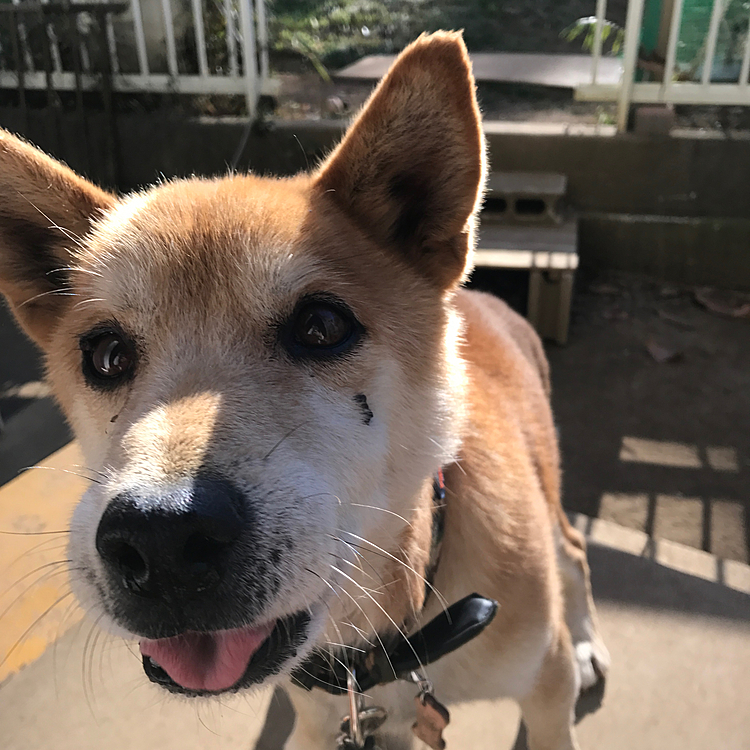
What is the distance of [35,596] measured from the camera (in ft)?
7.89

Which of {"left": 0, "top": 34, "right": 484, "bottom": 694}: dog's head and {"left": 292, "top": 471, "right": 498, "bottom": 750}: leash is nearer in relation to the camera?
{"left": 0, "top": 34, "right": 484, "bottom": 694}: dog's head

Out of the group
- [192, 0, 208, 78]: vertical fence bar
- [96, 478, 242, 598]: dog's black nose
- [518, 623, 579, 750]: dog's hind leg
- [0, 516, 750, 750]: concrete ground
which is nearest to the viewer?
[96, 478, 242, 598]: dog's black nose

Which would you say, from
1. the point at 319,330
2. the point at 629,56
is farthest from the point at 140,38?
the point at 319,330

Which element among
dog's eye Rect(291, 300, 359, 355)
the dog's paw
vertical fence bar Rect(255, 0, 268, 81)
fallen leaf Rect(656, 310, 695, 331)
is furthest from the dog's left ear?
vertical fence bar Rect(255, 0, 268, 81)

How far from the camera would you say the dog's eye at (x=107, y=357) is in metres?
1.33

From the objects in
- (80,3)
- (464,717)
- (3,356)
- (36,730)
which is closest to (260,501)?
(464,717)

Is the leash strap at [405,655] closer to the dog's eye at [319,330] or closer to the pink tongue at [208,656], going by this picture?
the pink tongue at [208,656]

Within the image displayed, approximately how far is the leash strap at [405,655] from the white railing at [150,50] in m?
4.70

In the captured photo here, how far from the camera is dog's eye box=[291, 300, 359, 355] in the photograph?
4.23 feet

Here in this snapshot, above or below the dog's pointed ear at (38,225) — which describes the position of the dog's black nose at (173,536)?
below

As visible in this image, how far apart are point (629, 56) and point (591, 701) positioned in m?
4.26

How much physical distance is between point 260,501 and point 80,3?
5580 millimetres

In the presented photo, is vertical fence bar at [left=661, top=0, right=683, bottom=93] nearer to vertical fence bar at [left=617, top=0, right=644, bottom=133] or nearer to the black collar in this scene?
vertical fence bar at [left=617, top=0, right=644, bottom=133]

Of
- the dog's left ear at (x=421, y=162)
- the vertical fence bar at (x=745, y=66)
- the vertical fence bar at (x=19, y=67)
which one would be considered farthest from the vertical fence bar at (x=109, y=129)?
the vertical fence bar at (x=745, y=66)
